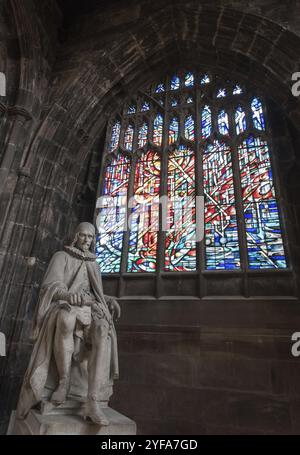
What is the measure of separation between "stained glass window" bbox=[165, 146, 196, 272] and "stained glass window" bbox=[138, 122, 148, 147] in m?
0.72

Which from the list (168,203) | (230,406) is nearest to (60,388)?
(230,406)

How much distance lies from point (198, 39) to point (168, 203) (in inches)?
135

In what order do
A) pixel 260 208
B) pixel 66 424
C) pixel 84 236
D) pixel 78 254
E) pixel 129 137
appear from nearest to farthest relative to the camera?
1. pixel 66 424
2. pixel 78 254
3. pixel 84 236
4. pixel 260 208
5. pixel 129 137

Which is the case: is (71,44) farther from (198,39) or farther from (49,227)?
(49,227)

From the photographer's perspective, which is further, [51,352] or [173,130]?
[173,130]

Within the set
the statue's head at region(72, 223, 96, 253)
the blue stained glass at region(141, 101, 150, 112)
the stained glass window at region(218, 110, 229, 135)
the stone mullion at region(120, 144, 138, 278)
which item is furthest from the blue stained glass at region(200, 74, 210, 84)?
the statue's head at region(72, 223, 96, 253)

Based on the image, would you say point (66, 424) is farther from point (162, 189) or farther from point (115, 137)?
point (115, 137)

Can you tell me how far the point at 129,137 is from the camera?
238 inches

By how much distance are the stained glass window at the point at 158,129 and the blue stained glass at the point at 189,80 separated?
91 centimetres

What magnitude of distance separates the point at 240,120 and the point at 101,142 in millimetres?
2894

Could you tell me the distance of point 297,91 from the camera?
4473 millimetres

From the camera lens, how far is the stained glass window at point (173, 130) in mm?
5656

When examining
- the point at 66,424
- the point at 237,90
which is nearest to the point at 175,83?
the point at 237,90

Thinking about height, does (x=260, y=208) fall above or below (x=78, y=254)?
above
